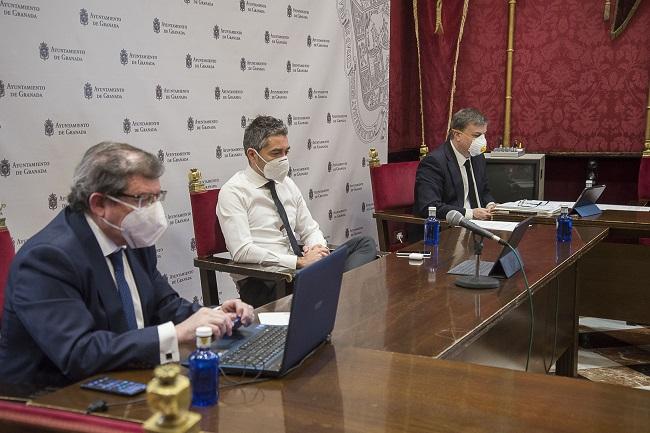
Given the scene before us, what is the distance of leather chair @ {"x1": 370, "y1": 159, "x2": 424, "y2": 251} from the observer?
4.20 m

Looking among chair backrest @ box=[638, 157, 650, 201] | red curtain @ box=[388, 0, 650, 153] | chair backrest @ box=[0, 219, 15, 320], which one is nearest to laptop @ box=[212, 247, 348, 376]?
chair backrest @ box=[0, 219, 15, 320]

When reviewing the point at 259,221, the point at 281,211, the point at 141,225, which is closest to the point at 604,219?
the point at 281,211

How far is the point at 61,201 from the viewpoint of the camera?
2818 mm

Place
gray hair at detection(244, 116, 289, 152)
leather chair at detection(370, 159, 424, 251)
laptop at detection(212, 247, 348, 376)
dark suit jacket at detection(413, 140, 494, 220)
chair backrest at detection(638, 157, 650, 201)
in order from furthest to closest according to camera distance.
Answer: chair backrest at detection(638, 157, 650, 201), leather chair at detection(370, 159, 424, 251), dark suit jacket at detection(413, 140, 494, 220), gray hair at detection(244, 116, 289, 152), laptop at detection(212, 247, 348, 376)

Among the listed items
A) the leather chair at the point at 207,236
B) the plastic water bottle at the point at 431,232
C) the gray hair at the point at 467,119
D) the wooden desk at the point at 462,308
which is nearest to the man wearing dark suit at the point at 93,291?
the wooden desk at the point at 462,308

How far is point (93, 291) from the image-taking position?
1.67 metres

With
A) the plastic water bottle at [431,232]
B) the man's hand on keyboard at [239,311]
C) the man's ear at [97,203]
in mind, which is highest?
the man's ear at [97,203]

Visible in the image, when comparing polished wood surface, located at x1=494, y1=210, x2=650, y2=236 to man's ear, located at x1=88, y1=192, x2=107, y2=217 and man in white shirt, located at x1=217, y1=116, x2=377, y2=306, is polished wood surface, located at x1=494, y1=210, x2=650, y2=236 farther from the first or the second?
man's ear, located at x1=88, y1=192, x2=107, y2=217

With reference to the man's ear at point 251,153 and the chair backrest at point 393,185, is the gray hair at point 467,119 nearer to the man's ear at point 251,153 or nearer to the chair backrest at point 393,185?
the chair backrest at point 393,185

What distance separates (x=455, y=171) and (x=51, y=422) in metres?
3.56

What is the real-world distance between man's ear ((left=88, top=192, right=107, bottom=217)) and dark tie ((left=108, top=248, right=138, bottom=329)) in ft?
0.39

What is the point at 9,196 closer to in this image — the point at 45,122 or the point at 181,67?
the point at 45,122

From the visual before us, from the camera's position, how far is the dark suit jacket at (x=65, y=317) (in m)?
1.52

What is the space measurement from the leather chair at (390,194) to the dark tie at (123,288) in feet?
8.06
